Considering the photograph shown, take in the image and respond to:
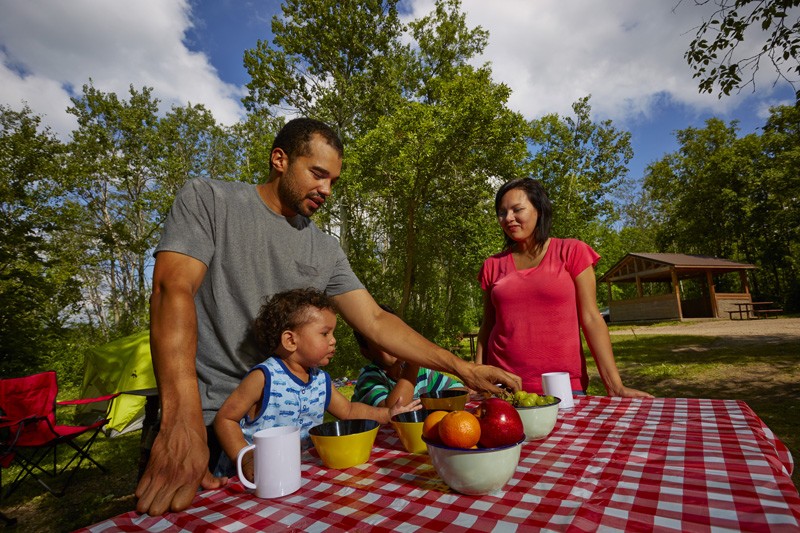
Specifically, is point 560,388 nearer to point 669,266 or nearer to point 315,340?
point 315,340

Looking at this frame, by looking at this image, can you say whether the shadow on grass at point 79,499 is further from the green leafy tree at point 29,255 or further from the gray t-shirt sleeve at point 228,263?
the green leafy tree at point 29,255

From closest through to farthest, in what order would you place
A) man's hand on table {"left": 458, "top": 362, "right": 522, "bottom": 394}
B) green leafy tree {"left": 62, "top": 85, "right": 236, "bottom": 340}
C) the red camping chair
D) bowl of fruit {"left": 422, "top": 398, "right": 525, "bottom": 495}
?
1. bowl of fruit {"left": 422, "top": 398, "right": 525, "bottom": 495}
2. man's hand on table {"left": 458, "top": 362, "right": 522, "bottom": 394}
3. the red camping chair
4. green leafy tree {"left": 62, "top": 85, "right": 236, "bottom": 340}

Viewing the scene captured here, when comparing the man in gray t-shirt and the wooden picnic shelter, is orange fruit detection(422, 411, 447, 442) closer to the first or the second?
the man in gray t-shirt

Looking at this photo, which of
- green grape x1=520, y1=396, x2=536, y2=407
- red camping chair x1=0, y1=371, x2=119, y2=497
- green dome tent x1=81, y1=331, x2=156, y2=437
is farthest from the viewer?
green dome tent x1=81, y1=331, x2=156, y2=437

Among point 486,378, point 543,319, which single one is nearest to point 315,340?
point 486,378

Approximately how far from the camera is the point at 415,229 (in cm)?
1542

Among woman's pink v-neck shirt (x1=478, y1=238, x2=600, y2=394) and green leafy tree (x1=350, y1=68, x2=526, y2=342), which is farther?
green leafy tree (x1=350, y1=68, x2=526, y2=342)

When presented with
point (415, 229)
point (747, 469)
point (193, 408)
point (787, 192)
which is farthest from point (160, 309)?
point (787, 192)

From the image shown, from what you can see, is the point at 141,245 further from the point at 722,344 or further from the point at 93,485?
the point at 722,344

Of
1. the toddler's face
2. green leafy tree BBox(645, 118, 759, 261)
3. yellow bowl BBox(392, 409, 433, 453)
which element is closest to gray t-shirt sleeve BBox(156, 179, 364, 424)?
the toddler's face

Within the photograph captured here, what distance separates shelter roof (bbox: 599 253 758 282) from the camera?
24.9 meters

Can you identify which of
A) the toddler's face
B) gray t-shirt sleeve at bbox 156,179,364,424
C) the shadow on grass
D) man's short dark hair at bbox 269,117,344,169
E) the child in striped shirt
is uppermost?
man's short dark hair at bbox 269,117,344,169

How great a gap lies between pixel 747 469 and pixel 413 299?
53.0 feet

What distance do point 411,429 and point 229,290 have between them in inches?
39.8
